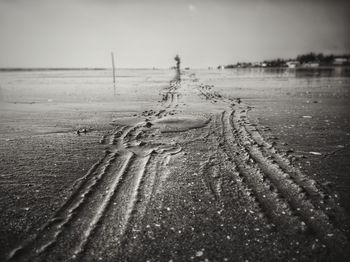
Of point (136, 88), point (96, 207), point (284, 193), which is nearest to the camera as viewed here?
point (96, 207)

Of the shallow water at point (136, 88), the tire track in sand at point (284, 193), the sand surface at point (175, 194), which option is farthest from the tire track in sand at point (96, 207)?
the shallow water at point (136, 88)

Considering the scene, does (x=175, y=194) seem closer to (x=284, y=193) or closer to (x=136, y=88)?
(x=284, y=193)

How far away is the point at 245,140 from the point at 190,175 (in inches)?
88.9

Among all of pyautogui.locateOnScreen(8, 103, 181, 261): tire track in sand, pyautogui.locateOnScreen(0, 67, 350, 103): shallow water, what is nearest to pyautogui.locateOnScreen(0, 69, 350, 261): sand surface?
pyautogui.locateOnScreen(8, 103, 181, 261): tire track in sand

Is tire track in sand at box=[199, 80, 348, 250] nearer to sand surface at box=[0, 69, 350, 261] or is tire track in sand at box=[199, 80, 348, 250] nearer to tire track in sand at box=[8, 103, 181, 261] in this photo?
sand surface at box=[0, 69, 350, 261]

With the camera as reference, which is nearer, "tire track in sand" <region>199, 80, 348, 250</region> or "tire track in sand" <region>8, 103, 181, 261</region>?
"tire track in sand" <region>8, 103, 181, 261</region>

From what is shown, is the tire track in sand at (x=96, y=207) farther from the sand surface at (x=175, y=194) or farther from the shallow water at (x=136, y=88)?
the shallow water at (x=136, y=88)

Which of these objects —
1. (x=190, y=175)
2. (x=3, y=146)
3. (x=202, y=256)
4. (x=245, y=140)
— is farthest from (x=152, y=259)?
(x=3, y=146)

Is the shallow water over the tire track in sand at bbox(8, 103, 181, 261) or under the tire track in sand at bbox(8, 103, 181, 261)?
over

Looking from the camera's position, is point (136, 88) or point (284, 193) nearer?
point (284, 193)

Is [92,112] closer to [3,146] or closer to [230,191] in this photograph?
[3,146]

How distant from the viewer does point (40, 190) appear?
3408 millimetres

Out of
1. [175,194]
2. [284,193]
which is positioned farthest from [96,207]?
[284,193]

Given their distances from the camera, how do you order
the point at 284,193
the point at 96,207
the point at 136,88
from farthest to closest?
the point at 136,88
the point at 284,193
the point at 96,207
